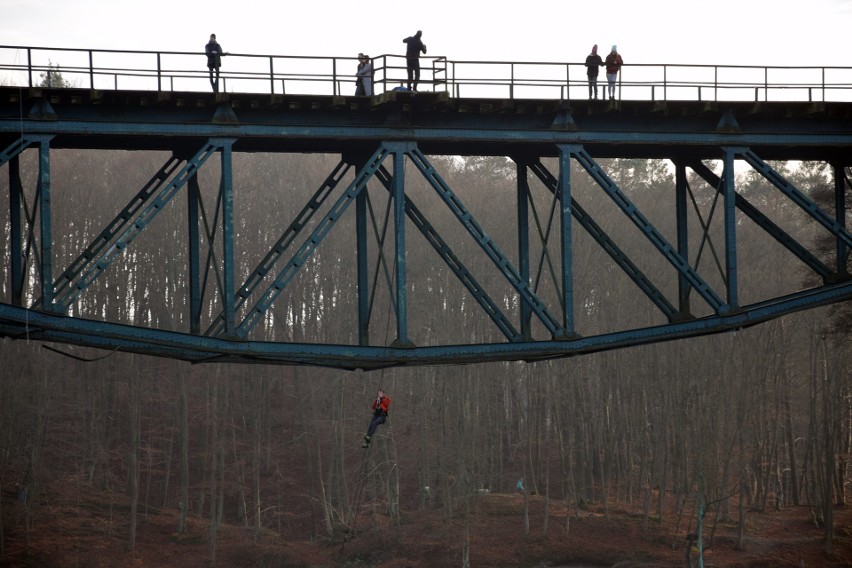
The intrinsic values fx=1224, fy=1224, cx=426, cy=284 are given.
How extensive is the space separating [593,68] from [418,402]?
40519mm

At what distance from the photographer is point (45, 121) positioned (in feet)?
70.6

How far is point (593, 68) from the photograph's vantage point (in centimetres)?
2522

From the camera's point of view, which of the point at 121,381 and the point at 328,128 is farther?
the point at 121,381

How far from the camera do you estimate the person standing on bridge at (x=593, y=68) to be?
980 inches

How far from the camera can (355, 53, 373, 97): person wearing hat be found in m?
24.0

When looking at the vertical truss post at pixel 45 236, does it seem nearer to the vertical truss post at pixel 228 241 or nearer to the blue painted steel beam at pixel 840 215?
the vertical truss post at pixel 228 241

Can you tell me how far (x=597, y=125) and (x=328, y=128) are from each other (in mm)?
5343

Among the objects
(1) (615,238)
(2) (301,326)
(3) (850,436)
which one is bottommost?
(3) (850,436)

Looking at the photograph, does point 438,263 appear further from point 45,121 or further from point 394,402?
point 45,121

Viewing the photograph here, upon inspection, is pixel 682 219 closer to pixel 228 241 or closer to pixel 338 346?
pixel 338 346

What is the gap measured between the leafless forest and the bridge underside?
32.4 m

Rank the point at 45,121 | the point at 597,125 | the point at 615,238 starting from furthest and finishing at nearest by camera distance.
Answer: the point at 615,238
the point at 597,125
the point at 45,121

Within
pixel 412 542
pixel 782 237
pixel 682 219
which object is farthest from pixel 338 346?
pixel 412 542

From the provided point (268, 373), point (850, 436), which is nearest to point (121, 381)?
point (268, 373)
